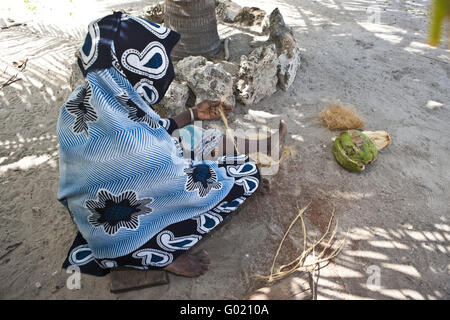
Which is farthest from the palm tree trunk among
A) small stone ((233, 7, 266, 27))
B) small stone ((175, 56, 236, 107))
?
small stone ((233, 7, 266, 27))

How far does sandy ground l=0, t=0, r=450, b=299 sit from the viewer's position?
6.89ft

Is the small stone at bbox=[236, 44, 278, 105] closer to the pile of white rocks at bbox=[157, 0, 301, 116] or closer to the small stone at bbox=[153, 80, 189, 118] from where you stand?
the pile of white rocks at bbox=[157, 0, 301, 116]

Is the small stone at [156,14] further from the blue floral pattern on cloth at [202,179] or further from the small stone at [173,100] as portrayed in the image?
the blue floral pattern on cloth at [202,179]

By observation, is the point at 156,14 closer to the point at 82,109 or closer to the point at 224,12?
the point at 224,12

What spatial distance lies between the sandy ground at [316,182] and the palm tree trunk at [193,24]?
37.6 inches

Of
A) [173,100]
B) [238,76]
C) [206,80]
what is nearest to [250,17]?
[238,76]

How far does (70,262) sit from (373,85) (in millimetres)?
3631

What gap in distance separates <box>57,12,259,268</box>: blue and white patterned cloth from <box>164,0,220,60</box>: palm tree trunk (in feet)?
6.57

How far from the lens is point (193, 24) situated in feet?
12.1

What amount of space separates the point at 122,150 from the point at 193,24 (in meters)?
2.58

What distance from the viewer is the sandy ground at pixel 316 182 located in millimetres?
2102

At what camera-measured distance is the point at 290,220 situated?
8.06 ft

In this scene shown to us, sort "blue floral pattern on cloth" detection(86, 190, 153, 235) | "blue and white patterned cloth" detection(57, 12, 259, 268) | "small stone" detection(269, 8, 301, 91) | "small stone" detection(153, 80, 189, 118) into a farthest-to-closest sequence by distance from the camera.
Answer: "small stone" detection(269, 8, 301, 91)
"small stone" detection(153, 80, 189, 118)
"blue floral pattern on cloth" detection(86, 190, 153, 235)
"blue and white patterned cloth" detection(57, 12, 259, 268)
